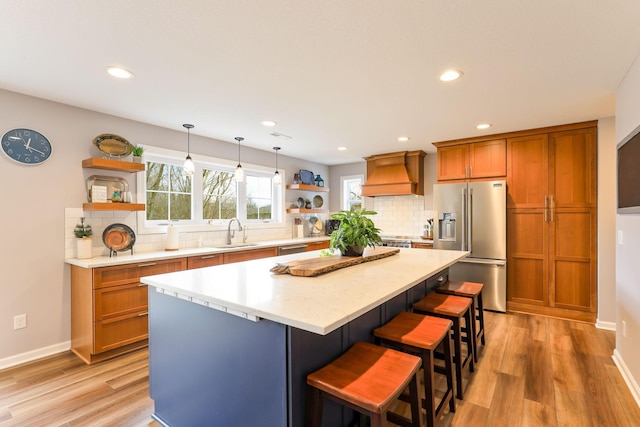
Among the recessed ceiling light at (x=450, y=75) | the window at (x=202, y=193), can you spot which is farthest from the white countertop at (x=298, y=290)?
the window at (x=202, y=193)

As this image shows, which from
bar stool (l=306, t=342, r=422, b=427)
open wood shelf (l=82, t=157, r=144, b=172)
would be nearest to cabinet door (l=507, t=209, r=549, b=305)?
bar stool (l=306, t=342, r=422, b=427)

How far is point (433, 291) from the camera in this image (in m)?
2.79

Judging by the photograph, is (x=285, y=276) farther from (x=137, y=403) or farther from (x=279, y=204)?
(x=279, y=204)

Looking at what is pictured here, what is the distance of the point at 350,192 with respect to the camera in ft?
20.8

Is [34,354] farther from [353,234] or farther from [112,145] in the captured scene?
[353,234]

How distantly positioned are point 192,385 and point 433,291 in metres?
2.04

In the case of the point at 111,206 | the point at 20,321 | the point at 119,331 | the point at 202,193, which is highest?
the point at 202,193

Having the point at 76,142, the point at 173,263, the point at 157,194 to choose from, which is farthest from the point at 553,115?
the point at 76,142

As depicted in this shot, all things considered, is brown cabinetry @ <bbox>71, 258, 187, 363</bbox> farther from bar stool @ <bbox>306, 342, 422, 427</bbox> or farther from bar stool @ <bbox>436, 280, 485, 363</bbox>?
bar stool @ <bbox>436, 280, 485, 363</bbox>

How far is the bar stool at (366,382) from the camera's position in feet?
3.76

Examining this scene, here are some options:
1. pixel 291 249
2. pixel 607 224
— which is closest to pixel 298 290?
pixel 291 249

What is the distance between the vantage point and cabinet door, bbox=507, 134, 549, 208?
12.4 ft

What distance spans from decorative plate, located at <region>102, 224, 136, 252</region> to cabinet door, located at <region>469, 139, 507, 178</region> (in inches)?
164

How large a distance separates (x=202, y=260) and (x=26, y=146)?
1.78 meters
